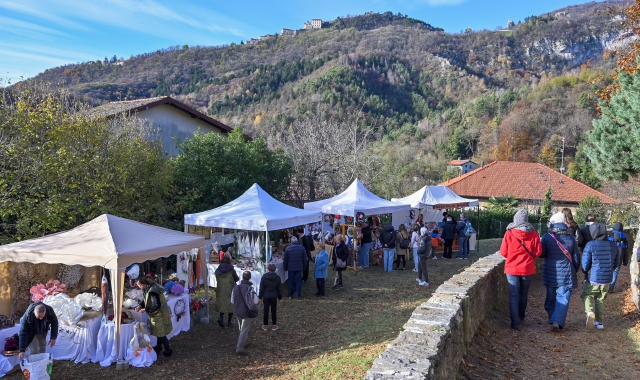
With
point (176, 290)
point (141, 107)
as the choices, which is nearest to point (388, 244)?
point (176, 290)

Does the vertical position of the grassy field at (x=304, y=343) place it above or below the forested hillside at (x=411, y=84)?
below

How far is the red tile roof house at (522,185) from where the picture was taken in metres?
31.1

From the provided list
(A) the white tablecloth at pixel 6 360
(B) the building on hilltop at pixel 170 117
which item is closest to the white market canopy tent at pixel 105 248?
(A) the white tablecloth at pixel 6 360

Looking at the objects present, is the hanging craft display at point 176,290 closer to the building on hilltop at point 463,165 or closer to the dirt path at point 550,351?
the dirt path at point 550,351

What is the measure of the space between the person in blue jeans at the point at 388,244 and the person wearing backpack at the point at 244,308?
6.58 metres

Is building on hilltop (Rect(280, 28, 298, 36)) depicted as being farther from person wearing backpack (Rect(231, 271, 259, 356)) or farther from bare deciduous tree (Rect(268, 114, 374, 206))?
person wearing backpack (Rect(231, 271, 259, 356))

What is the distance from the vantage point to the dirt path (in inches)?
186

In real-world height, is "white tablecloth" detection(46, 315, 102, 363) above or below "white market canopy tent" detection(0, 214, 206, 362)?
below

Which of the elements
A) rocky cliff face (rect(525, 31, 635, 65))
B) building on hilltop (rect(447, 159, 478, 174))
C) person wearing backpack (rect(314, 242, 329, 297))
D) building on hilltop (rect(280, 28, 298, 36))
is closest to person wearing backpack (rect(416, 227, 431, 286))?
person wearing backpack (rect(314, 242, 329, 297))

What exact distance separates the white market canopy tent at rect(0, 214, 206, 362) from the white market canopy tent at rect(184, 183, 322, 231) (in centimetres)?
249

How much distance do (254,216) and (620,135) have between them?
28.3ft

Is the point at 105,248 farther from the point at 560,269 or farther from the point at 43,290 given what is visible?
the point at 560,269

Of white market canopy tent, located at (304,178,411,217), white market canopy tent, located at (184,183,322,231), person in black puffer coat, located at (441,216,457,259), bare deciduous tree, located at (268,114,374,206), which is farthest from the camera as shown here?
bare deciduous tree, located at (268,114,374,206)

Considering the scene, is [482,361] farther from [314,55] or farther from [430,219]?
[314,55]
